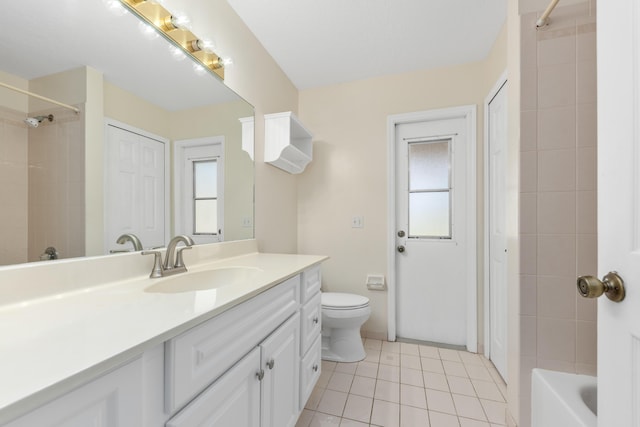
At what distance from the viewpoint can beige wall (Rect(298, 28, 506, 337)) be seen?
233cm

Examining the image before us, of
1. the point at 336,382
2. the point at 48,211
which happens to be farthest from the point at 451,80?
the point at 48,211

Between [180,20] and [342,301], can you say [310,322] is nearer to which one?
[342,301]

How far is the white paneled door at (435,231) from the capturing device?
225 centimetres

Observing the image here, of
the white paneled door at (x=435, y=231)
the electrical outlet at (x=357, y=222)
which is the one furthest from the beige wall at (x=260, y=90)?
the white paneled door at (x=435, y=231)

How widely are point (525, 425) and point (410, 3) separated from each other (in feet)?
7.64

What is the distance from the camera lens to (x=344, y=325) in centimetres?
200

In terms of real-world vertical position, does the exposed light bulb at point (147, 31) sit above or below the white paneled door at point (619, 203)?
above

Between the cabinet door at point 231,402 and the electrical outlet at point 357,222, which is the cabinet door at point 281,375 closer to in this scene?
the cabinet door at point 231,402

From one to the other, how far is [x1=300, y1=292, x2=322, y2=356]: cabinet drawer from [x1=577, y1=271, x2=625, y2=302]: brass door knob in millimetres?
1037

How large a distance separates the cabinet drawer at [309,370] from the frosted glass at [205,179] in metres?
0.98

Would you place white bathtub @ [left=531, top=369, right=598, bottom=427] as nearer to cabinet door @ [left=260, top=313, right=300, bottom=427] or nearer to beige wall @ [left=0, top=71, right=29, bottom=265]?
cabinet door @ [left=260, top=313, right=300, bottom=427]

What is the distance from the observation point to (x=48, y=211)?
2.69ft

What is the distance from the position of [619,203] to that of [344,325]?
168 centimetres

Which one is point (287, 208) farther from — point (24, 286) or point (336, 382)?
point (24, 286)
